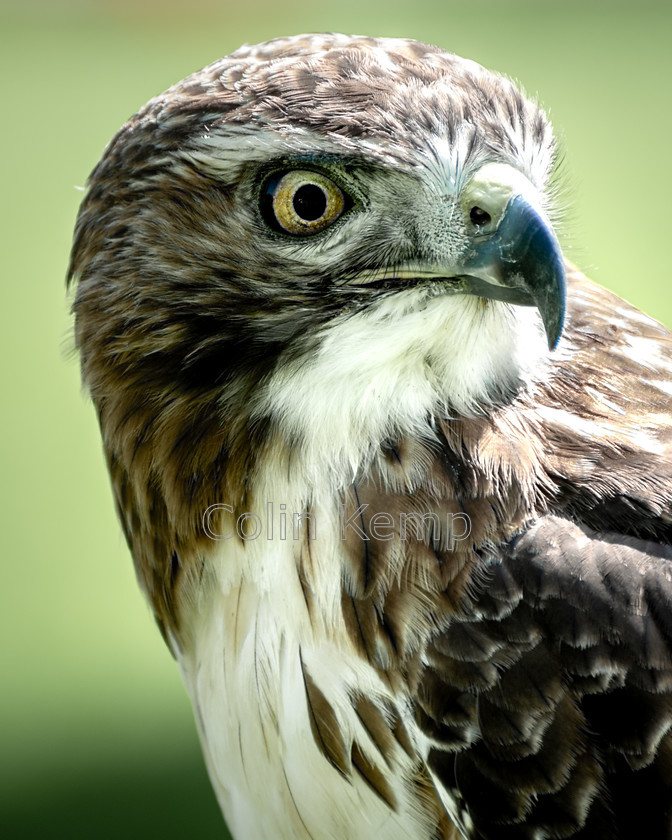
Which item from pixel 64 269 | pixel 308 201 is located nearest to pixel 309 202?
pixel 308 201

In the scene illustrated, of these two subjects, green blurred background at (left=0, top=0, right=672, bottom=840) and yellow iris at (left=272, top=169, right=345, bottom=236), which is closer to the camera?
yellow iris at (left=272, top=169, right=345, bottom=236)

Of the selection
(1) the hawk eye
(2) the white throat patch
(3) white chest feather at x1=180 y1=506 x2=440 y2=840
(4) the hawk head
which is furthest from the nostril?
(3) white chest feather at x1=180 y1=506 x2=440 y2=840

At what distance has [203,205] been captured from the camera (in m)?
2.23

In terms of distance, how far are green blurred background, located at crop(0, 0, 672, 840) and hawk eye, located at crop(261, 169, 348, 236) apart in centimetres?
75

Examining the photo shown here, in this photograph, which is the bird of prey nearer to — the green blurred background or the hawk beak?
the hawk beak

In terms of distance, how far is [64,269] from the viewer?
9.19 m

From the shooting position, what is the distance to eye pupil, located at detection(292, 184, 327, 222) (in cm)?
211

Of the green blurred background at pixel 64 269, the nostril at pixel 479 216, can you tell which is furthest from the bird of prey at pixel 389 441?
the green blurred background at pixel 64 269

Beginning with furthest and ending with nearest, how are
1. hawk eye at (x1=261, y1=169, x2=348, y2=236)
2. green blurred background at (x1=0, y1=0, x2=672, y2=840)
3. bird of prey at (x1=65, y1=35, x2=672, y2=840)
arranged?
green blurred background at (x1=0, y1=0, x2=672, y2=840)
hawk eye at (x1=261, y1=169, x2=348, y2=236)
bird of prey at (x1=65, y1=35, x2=672, y2=840)

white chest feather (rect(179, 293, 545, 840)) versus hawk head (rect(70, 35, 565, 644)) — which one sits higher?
hawk head (rect(70, 35, 565, 644))

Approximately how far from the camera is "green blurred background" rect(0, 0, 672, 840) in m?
4.98

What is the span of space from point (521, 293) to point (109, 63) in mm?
13098

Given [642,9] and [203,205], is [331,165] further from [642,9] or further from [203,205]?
[642,9]

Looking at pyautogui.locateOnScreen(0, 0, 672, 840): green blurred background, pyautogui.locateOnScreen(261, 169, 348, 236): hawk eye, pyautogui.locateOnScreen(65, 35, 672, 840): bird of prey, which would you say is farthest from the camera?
pyautogui.locateOnScreen(0, 0, 672, 840): green blurred background
